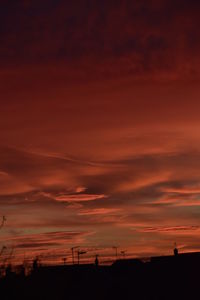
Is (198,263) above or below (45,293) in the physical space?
above

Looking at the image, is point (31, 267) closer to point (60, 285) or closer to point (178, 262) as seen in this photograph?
point (60, 285)

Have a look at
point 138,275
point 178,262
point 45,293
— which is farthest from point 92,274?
point 45,293

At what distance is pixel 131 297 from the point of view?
1576 inches

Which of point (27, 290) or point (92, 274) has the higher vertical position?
point (92, 274)

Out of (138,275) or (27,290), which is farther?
(138,275)

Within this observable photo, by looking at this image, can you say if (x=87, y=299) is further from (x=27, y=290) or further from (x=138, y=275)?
(x=27, y=290)

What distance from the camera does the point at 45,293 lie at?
21250 mm

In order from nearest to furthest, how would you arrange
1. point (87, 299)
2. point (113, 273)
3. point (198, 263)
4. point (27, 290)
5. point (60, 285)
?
1. point (27, 290)
2. point (60, 285)
3. point (87, 299)
4. point (198, 263)
5. point (113, 273)

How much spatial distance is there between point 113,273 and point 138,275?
4053mm

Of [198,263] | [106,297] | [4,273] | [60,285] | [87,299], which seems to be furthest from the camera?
[198,263]

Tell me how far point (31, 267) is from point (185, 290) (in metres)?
24.5

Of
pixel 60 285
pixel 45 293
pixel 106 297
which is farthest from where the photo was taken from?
pixel 106 297

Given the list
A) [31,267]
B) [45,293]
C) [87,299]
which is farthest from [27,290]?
[87,299]

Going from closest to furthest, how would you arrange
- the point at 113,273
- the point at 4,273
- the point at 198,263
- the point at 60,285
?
1. the point at 4,273
2. the point at 60,285
3. the point at 198,263
4. the point at 113,273
